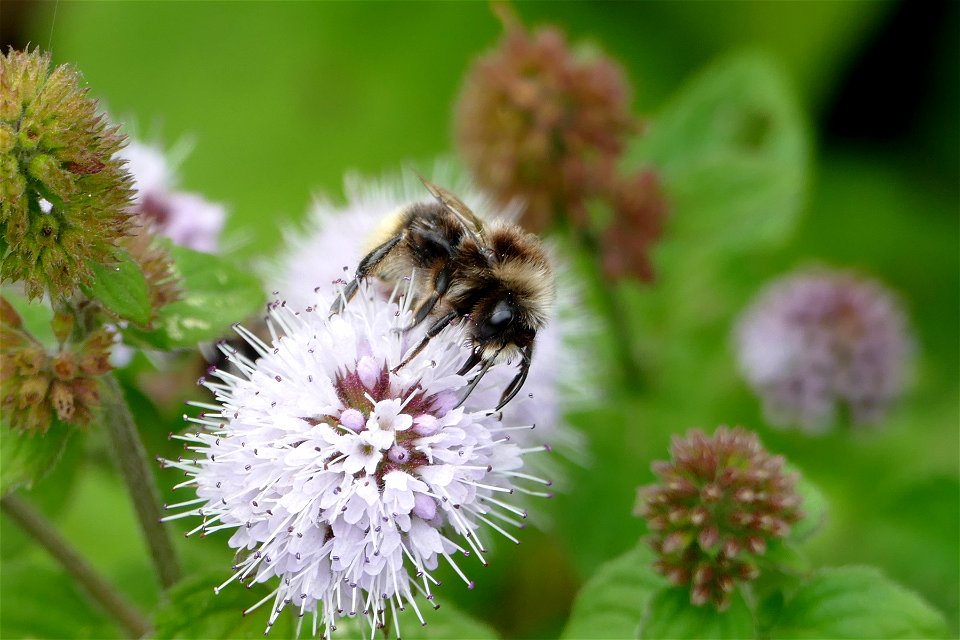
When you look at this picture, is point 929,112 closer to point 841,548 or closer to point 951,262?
point 951,262

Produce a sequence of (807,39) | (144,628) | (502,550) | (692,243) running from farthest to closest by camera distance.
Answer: (807,39) < (502,550) < (692,243) < (144,628)

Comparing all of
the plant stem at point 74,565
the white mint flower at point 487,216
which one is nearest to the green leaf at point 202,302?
the white mint flower at point 487,216

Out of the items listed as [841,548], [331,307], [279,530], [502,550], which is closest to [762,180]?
[841,548]

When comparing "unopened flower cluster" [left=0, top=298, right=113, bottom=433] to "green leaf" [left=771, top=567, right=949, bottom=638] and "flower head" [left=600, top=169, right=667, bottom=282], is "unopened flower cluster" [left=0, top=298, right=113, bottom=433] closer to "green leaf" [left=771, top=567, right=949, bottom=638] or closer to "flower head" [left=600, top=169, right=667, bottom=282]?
"green leaf" [left=771, top=567, right=949, bottom=638]

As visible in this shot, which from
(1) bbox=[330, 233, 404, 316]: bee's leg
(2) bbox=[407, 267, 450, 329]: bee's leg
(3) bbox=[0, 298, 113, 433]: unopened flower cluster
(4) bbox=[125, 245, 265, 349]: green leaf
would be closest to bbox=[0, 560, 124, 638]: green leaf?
(3) bbox=[0, 298, 113, 433]: unopened flower cluster

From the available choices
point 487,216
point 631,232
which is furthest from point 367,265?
point 631,232

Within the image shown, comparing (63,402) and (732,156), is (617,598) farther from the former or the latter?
(732,156)

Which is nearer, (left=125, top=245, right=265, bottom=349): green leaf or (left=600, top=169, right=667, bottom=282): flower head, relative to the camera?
(left=125, top=245, right=265, bottom=349): green leaf
